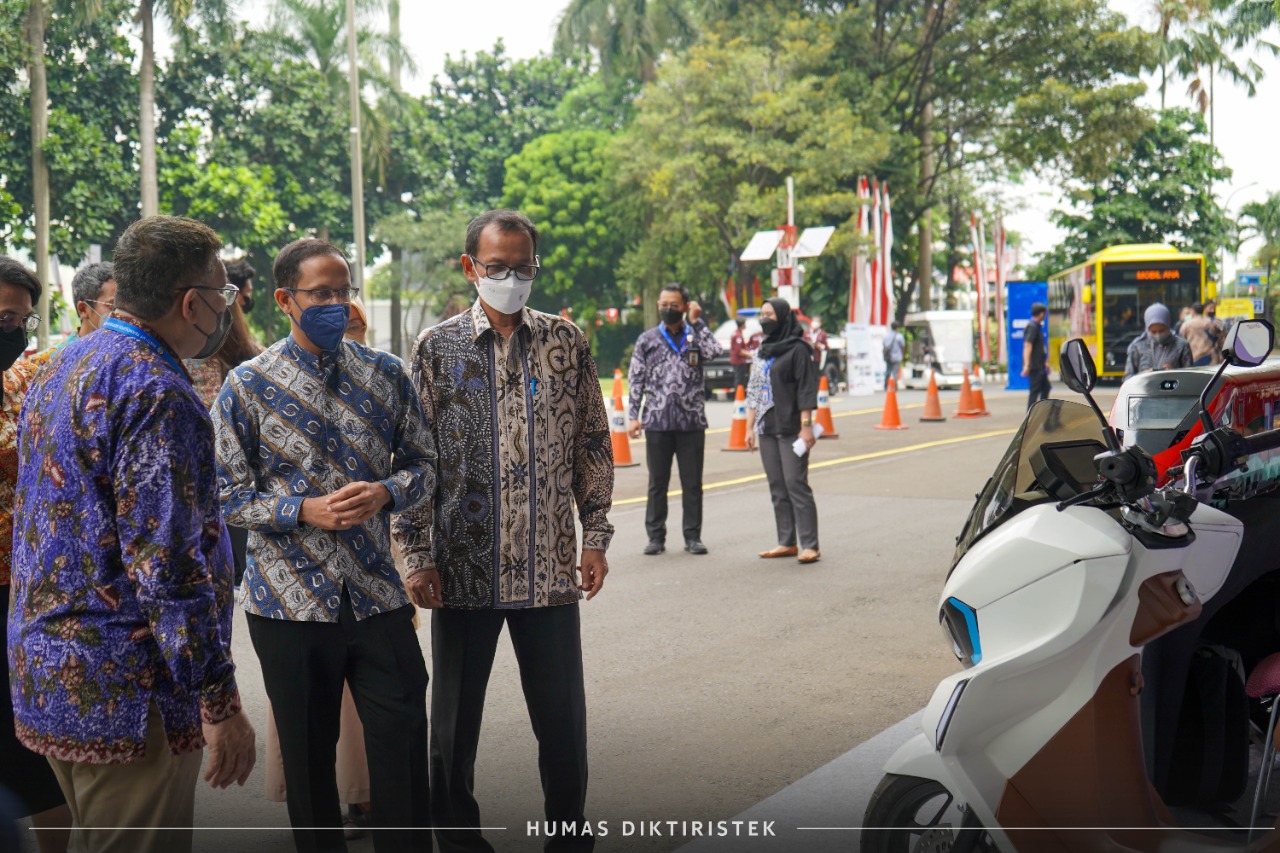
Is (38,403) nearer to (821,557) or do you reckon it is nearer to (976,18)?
(821,557)

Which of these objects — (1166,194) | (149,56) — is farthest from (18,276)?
(1166,194)

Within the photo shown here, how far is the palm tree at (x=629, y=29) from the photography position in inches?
1745

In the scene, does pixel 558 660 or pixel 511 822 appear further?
pixel 511 822

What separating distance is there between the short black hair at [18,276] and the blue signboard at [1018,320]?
104ft

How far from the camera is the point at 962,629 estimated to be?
302cm

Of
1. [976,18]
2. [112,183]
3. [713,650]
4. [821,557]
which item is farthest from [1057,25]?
[713,650]

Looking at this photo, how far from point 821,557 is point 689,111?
30.6 meters

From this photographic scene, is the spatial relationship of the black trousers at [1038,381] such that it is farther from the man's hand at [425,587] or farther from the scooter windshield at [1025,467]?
the man's hand at [425,587]

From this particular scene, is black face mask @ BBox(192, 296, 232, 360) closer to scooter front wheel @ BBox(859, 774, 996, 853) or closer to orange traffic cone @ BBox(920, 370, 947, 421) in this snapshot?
scooter front wheel @ BBox(859, 774, 996, 853)

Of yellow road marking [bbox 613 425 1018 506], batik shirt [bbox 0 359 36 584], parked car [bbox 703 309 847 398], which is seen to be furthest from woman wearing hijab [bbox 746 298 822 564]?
parked car [bbox 703 309 847 398]

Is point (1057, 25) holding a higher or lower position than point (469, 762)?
higher

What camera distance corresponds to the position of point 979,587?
2.94 meters

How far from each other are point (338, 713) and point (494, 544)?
2.01ft

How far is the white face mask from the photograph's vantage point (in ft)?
12.2
